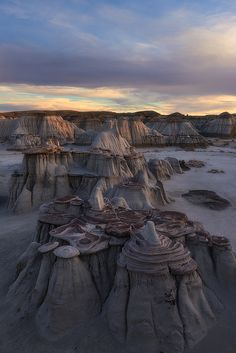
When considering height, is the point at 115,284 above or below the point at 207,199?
above

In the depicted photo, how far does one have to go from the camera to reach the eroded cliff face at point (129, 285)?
7.68 m

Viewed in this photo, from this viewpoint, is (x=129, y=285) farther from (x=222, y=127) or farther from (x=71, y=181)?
(x=222, y=127)

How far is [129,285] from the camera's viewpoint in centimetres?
802

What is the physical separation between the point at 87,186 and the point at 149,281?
13216 mm

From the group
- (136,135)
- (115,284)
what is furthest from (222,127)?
(115,284)

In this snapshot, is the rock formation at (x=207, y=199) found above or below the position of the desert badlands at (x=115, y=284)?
below

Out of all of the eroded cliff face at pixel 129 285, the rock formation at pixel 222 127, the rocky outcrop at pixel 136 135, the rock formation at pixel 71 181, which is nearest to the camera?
the eroded cliff face at pixel 129 285

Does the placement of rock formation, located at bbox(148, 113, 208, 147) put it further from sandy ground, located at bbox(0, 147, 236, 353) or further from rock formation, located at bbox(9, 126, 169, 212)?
rock formation, located at bbox(9, 126, 169, 212)

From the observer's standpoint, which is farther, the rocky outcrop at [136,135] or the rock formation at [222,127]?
the rock formation at [222,127]

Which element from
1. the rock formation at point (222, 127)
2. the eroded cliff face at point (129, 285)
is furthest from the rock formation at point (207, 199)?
the rock formation at point (222, 127)

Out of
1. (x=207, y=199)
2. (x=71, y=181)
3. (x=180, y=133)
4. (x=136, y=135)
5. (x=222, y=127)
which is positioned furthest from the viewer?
(x=222, y=127)

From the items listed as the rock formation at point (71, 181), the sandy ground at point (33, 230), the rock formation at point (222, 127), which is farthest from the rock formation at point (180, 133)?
the rock formation at point (71, 181)

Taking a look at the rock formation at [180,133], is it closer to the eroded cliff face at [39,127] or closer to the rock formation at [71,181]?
the eroded cliff face at [39,127]

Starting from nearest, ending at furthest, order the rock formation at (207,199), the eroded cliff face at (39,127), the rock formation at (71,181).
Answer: the rock formation at (71,181)
the rock formation at (207,199)
the eroded cliff face at (39,127)
